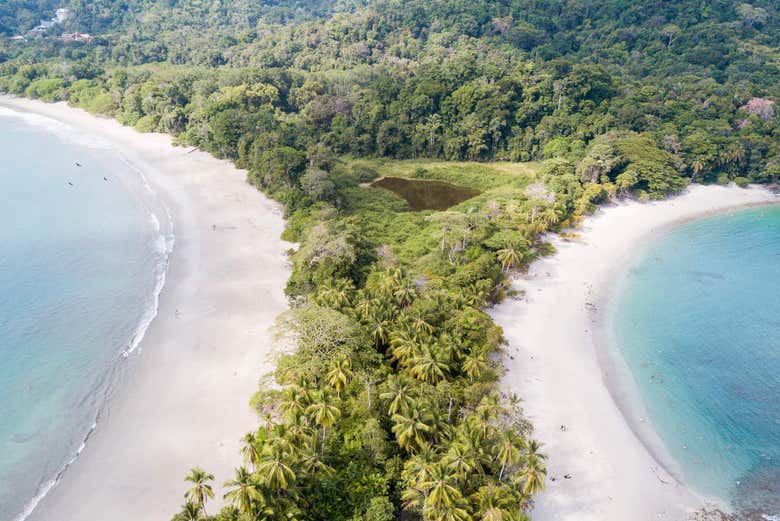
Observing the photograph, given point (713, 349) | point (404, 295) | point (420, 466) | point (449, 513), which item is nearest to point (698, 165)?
point (713, 349)

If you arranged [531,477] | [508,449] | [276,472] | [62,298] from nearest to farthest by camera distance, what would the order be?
[276,472] → [531,477] → [508,449] → [62,298]

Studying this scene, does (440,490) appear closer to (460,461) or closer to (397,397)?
(460,461)

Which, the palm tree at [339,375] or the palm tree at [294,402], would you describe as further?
the palm tree at [339,375]

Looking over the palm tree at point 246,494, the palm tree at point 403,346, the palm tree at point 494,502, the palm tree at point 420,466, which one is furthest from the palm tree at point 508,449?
the palm tree at point 246,494

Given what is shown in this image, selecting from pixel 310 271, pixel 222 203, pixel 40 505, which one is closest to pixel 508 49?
pixel 222 203

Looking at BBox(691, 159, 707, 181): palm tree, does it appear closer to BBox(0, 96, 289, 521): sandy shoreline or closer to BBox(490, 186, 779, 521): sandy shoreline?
BBox(490, 186, 779, 521): sandy shoreline

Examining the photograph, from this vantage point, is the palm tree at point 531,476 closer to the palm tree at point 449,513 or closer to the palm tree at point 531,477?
the palm tree at point 531,477
